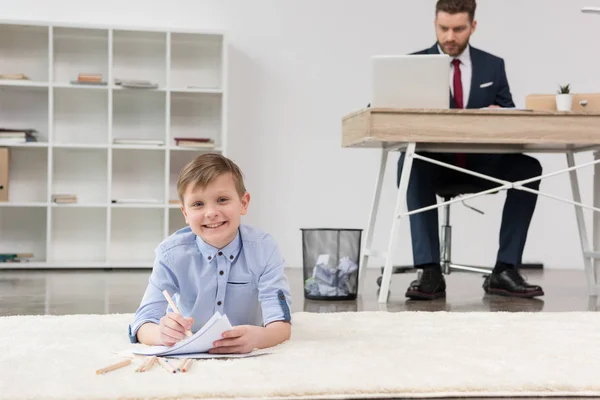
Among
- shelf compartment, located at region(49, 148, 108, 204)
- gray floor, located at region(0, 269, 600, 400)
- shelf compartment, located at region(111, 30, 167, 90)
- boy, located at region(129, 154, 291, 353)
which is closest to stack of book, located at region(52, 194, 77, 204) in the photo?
shelf compartment, located at region(49, 148, 108, 204)

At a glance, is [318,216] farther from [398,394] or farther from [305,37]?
[398,394]

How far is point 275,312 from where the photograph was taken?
1.82 m

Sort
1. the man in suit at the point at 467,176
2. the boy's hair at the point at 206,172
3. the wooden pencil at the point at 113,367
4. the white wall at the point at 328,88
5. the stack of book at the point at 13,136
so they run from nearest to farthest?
the wooden pencil at the point at 113,367
the boy's hair at the point at 206,172
the man in suit at the point at 467,176
the stack of book at the point at 13,136
the white wall at the point at 328,88

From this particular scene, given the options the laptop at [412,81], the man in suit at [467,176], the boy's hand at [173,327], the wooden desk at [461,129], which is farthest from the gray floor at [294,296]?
the boy's hand at [173,327]

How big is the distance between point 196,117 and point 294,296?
2226 millimetres

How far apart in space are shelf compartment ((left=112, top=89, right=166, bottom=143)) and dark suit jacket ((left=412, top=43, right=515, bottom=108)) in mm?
2138

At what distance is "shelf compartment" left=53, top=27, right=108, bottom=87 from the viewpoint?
5035 mm

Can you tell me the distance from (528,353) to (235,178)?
75 centimetres

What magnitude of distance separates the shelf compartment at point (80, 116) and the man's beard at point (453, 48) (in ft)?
7.80

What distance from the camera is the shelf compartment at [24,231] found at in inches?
197

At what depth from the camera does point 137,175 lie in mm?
5160

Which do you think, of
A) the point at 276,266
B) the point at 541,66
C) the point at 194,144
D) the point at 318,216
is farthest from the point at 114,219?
the point at 276,266

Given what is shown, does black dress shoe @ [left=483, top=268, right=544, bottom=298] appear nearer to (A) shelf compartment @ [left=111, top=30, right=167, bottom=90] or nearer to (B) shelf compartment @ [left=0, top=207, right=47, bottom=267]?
(A) shelf compartment @ [left=111, top=30, right=167, bottom=90]

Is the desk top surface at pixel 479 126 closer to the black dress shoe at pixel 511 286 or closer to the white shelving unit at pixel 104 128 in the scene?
the black dress shoe at pixel 511 286
